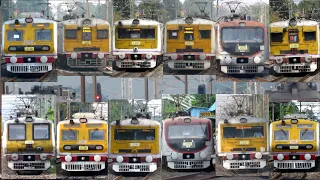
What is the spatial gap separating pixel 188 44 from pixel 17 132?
3341 millimetres

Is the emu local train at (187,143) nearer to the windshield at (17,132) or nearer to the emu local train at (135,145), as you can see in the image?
the emu local train at (135,145)

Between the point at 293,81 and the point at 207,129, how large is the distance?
1.69 metres

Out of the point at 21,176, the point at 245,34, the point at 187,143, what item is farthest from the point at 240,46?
the point at 21,176

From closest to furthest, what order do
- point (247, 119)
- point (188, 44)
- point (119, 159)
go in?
point (188, 44) → point (119, 159) → point (247, 119)

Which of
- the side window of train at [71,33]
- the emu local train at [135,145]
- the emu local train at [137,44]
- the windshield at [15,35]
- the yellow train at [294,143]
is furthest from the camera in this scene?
the yellow train at [294,143]

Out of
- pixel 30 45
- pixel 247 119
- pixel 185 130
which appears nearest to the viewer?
pixel 30 45

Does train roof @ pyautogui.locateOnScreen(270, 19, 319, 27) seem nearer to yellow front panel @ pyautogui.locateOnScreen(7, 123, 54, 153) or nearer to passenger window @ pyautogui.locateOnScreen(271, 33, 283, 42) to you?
passenger window @ pyautogui.locateOnScreen(271, 33, 283, 42)

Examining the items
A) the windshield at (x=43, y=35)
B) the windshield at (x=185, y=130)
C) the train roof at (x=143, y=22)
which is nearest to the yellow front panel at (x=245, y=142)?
the windshield at (x=185, y=130)

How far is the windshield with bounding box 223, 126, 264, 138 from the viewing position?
31.9 metres

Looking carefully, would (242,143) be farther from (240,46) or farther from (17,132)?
(17,132)

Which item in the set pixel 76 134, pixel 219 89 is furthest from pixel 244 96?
pixel 76 134

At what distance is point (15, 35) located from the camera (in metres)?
31.6

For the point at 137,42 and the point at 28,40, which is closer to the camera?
the point at 137,42

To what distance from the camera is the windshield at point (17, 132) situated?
3184 cm
